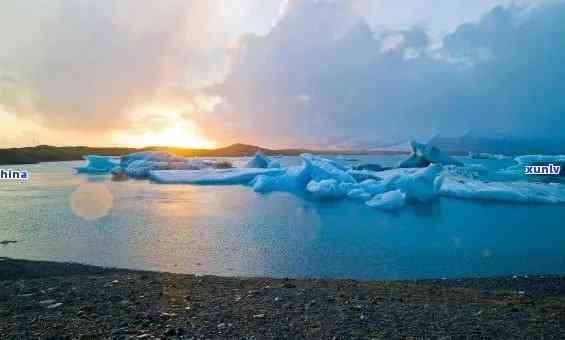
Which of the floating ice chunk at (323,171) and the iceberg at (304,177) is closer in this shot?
the floating ice chunk at (323,171)

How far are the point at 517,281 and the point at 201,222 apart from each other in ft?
31.7

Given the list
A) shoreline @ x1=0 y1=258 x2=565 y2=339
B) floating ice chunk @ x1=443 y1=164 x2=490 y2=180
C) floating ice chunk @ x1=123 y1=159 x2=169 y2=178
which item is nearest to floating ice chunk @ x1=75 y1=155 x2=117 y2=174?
floating ice chunk @ x1=123 y1=159 x2=169 y2=178

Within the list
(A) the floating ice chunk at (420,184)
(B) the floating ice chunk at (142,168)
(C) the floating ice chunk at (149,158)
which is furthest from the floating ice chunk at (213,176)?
(A) the floating ice chunk at (420,184)

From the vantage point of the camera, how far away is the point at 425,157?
97.4 feet

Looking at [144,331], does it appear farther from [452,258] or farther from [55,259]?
[452,258]

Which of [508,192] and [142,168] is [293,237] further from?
[142,168]

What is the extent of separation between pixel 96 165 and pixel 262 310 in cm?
4705

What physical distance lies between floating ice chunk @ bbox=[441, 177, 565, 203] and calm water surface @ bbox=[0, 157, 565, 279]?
3.15 ft

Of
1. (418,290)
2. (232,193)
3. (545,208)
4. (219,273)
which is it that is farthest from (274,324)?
(232,193)

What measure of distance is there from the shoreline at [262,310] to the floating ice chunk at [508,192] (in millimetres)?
14580

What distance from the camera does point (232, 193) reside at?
917 inches

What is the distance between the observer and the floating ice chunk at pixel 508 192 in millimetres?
19062

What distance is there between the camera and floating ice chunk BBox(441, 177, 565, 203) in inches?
750

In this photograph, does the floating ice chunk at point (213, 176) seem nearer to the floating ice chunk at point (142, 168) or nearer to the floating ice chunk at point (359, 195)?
the floating ice chunk at point (142, 168)
